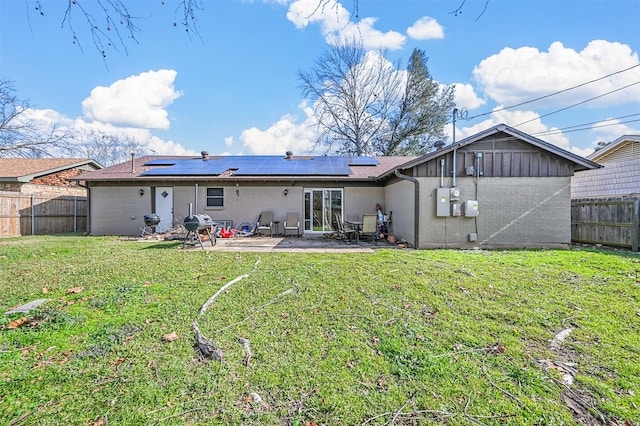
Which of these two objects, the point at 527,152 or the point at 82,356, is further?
the point at 527,152

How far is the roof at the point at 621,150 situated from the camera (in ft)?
34.8

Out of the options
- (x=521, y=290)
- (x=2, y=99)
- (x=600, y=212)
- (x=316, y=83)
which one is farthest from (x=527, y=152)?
(x=2, y=99)

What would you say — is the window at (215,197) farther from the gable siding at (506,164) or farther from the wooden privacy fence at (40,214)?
the gable siding at (506,164)

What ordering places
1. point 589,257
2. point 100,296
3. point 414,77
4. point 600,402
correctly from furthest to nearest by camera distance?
point 414,77 → point 589,257 → point 100,296 → point 600,402

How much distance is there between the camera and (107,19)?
7.13 feet

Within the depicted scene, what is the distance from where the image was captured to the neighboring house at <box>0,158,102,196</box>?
13.4 m

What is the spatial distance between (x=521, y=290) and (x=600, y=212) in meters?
7.14

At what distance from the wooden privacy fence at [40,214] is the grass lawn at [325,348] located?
9.03 m

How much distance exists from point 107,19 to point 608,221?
12.2m

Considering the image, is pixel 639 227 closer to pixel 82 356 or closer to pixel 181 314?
pixel 181 314

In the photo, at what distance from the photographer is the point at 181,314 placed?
12.4 ft

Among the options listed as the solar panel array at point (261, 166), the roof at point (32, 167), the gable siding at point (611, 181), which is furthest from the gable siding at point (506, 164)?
the roof at point (32, 167)

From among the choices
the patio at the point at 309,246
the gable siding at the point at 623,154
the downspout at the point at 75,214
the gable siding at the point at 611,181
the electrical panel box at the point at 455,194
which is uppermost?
the gable siding at the point at 623,154

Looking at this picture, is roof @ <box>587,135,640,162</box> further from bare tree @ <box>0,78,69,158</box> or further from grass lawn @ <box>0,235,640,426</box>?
bare tree @ <box>0,78,69,158</box>
